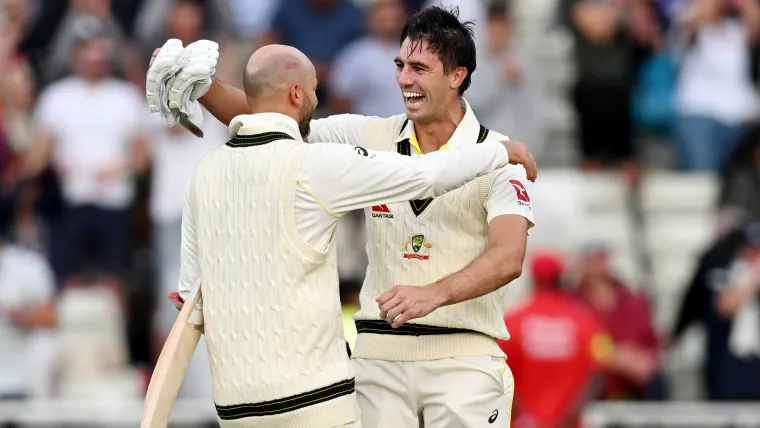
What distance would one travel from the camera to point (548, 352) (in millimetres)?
9281

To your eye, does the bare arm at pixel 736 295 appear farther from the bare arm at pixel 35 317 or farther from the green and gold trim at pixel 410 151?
the green and gold trim at pixel 410 151

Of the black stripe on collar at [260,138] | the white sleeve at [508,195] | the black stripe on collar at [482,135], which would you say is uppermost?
the black stripe on collar at [260,138]

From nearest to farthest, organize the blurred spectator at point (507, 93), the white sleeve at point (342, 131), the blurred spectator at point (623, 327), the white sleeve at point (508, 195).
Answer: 1. the white sleeve at point (508, 195)
2. the white sleeve at point (342, 131)
3. the blurred spectator at point (623, 327)
4. the blurred spectator at point (507, 93)

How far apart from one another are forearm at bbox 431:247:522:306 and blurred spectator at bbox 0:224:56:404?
6.12 m

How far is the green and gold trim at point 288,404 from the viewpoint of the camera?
217 inches

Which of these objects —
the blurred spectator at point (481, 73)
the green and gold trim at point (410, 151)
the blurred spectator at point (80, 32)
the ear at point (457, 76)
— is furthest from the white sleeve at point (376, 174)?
the blurred spectator at point (80, 32)

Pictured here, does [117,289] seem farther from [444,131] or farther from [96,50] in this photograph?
[444,131]

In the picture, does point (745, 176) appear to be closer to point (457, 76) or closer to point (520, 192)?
point (457, 76)

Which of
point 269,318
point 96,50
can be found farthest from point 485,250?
point 96,50

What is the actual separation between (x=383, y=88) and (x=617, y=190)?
2315 millimetres

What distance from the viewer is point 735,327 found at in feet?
36.2

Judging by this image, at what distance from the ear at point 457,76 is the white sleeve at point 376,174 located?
68 centimetres

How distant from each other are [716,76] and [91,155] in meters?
4.90

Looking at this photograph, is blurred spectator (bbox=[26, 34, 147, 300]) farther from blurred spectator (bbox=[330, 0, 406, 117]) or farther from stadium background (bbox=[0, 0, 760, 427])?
blurred spectator (bbox=[330, 0, 406, 117])
